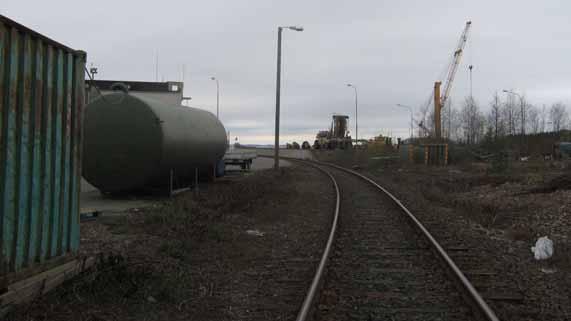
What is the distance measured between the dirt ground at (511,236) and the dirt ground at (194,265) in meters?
2.37

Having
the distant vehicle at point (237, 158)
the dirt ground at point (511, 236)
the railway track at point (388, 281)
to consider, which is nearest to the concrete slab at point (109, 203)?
the railway track at point (388, 281)

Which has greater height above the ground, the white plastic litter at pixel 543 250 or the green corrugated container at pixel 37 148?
the green corrugated container at pixel 37 148

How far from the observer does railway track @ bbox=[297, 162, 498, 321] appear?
16.3ft

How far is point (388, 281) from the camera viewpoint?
6.16m

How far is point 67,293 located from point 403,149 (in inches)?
1369

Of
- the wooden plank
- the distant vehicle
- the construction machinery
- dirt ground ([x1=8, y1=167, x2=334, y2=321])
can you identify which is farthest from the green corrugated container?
the construction machinery

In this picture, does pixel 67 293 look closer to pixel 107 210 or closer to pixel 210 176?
pixel 107 210

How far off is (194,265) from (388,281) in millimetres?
2842

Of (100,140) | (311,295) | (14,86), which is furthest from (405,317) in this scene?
(100,140)

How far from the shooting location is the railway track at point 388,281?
4980mm

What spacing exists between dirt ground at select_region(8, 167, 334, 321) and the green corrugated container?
572 millimetres

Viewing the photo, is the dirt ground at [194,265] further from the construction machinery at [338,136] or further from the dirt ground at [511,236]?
the construction machinery at [338,136]

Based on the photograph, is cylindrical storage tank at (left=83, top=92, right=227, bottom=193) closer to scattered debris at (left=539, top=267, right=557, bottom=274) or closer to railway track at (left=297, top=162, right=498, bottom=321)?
railway track at (left=297, top=162, right=498, bottom=321)

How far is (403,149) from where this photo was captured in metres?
37.9
